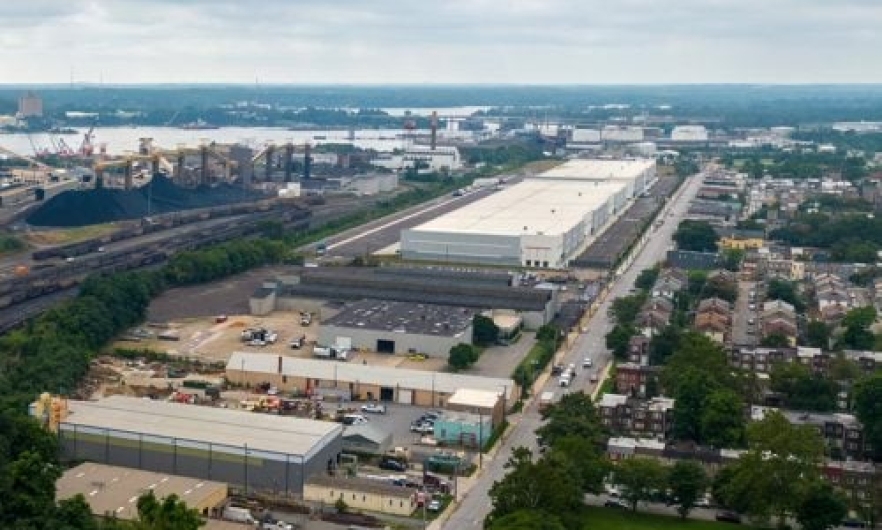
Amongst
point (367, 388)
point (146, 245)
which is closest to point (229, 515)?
point (367, 388)

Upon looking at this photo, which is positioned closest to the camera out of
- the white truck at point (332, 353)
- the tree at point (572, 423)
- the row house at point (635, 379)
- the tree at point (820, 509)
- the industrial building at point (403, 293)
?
the tree at point (820, 509)

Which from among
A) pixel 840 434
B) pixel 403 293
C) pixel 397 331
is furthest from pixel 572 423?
pixel 403 293

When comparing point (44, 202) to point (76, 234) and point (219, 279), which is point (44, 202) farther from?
point (219, 279)

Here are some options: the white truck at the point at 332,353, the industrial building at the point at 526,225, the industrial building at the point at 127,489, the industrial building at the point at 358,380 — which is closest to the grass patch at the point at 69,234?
the industrial building at the point at 526,225

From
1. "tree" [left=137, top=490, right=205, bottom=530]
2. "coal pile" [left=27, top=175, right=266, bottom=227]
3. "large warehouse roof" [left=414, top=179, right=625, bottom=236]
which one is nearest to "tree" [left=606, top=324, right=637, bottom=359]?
"large warehouse roof" [left=414, top=179, right=625, bottom=236]

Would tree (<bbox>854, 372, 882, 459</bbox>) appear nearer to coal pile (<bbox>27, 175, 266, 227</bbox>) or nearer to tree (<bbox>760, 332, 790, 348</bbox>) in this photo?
tree (<bbox>760, 332, 790, 348</bbox>)

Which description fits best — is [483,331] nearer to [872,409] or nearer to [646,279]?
[646,279]

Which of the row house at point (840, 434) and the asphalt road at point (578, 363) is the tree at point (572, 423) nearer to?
the asphalt road at point (578, 363)
